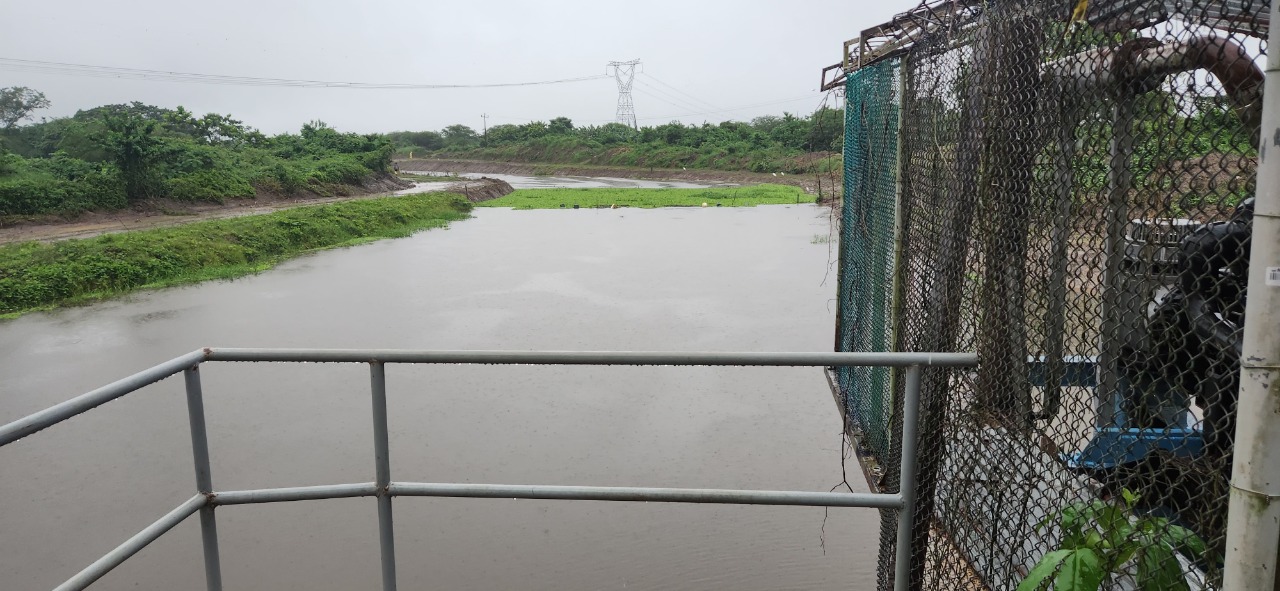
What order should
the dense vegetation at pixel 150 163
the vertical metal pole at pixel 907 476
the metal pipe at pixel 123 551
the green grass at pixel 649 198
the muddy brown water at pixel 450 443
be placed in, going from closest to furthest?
1. the metal pipe at pixel 123 551
2. the vertical metal pole at pixel 907 476
3. the muddy brown water at pixel 450 443
4. the dense vegetation at pixel 150 163
5. the green grass at pixel 649 198

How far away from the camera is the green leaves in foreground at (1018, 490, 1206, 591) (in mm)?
1528

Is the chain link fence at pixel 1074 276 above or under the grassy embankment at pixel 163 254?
above

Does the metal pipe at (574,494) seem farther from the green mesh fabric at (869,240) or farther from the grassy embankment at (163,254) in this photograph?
the grassy embankment at (163,254)

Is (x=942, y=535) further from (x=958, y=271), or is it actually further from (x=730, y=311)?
(x=730, y=311)

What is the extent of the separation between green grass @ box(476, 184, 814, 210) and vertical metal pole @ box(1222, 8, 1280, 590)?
83.5 feet

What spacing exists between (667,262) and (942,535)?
1193cm

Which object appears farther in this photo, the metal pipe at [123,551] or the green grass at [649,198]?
the green grass at [649,198]

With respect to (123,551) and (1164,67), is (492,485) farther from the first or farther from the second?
(1164,67)

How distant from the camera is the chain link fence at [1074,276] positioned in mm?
1472

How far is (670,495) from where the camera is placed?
6.79ft

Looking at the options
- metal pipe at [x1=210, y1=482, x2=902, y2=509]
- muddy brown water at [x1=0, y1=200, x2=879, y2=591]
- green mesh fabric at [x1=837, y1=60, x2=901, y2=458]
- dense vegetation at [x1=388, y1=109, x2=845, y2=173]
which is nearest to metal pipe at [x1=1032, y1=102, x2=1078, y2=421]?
metal pipe at [x1=210, y1=482, x2=902, y2=509]

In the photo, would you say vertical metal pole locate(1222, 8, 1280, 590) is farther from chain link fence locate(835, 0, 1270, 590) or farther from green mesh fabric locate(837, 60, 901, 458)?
green mesh fabric locate(837, 60, 901, 458)

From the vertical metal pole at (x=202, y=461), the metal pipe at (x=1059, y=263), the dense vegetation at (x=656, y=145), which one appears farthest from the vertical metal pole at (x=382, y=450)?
the dense vegetation at (x=656, y=145)

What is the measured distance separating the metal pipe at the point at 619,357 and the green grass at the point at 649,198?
80.3 feet
